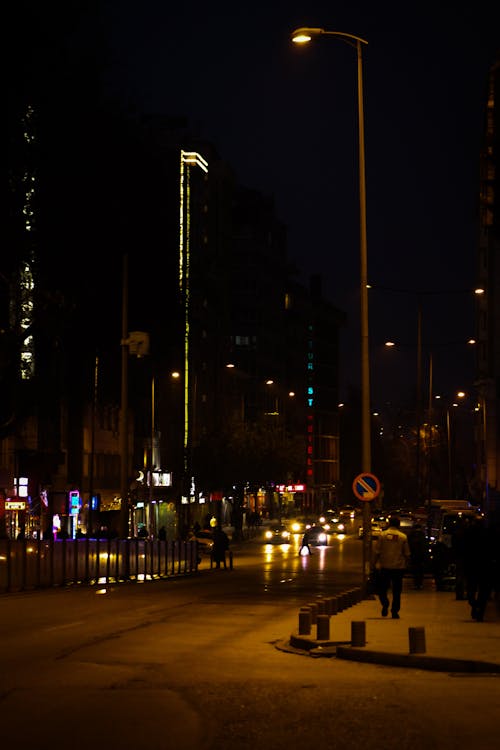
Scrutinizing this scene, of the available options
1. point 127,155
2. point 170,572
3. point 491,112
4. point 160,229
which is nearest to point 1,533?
point 170,572

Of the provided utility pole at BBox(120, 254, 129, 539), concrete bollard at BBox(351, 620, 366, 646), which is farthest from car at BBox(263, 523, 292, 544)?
concrete bollard at BBox(351, 620, 366, 646)

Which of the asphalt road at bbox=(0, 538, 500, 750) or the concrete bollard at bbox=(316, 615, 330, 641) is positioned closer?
the asphalt road at bbox=(0, 538, 500, 750)

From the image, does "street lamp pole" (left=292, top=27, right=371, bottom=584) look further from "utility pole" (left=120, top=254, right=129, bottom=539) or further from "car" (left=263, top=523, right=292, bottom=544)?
"car" (left=263, top=523, right=292, bottom=544)

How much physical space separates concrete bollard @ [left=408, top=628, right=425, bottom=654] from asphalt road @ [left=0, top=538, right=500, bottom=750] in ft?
1.63

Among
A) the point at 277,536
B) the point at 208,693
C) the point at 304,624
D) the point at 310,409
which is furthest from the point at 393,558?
the point at 310,409

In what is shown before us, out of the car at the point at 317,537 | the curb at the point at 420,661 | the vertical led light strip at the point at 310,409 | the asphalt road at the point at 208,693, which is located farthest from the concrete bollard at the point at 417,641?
the vertical led light strip at the point at 310,409

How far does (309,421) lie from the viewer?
602ft

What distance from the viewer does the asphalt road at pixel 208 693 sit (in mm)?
11125

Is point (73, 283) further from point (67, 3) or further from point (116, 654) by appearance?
point (116, 654)

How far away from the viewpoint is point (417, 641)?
54.9 ft

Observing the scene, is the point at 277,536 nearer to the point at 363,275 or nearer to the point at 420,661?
the point at 363,275

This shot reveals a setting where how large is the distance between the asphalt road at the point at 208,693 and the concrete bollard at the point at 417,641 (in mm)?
498

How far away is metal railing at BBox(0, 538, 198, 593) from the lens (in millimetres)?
35250

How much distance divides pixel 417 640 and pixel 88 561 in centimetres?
2412
